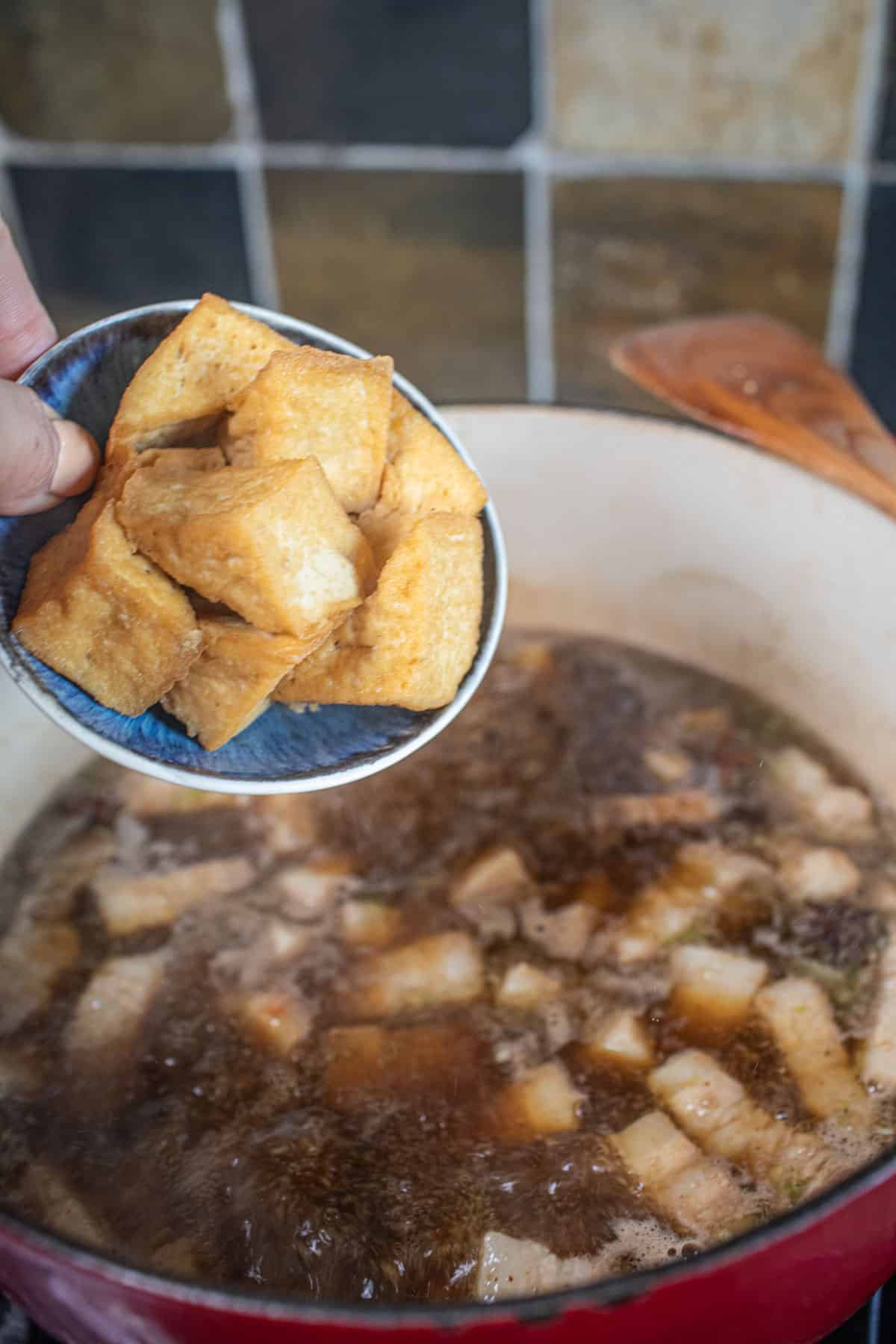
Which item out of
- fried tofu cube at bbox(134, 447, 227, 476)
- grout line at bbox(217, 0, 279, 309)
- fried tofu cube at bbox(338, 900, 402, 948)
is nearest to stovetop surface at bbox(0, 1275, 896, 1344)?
fried tofu cube at bbox(338, 900, 402, 948)

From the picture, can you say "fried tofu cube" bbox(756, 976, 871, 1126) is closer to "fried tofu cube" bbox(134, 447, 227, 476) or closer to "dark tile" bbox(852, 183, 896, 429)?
"fried tofu cube" bbox(134, 447, 227, 476)

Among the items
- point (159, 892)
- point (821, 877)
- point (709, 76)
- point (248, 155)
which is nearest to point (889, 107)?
point (709, 76)

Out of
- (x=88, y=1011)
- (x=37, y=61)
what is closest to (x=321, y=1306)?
(x=88, y=1011)

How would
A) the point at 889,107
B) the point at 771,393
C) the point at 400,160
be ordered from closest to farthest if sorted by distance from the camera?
the point at 771,393, the point at 889,107, the point at 400,160

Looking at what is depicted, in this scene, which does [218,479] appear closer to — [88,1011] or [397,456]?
[397,456]

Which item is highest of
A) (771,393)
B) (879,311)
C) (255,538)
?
(255,538)

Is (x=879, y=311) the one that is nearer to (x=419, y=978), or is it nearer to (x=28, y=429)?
(x=419, y=978)
